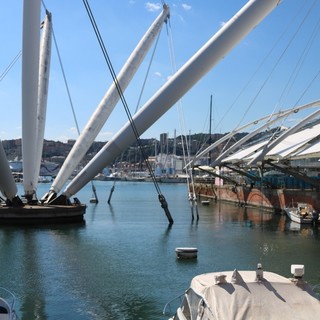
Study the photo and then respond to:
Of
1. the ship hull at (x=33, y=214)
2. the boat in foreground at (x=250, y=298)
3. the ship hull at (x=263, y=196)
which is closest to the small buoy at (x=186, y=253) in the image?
the boat in foreground at (x=250, y=298)

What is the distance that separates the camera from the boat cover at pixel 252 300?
35.1ft

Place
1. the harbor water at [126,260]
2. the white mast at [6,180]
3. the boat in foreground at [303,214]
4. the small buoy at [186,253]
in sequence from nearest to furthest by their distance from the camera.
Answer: the harbor water at [126,260]
the small buoy at [186,253]
the white mast at [6,180]
the boat in foreground at [303,214]

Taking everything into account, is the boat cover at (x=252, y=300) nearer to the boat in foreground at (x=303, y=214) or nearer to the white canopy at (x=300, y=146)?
the boat in foreground at (x=303, y=214)

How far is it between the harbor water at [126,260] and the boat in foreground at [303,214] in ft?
3.17

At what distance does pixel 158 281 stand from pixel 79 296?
4013mm

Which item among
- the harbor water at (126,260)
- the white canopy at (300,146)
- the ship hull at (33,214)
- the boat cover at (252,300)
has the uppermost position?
the white canopy at (300,146)

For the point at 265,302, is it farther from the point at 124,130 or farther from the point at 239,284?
the point at 124,130

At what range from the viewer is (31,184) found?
4450cm

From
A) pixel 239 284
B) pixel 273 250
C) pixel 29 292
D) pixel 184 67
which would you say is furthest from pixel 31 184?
pixel 239 284

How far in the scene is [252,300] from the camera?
436 inches

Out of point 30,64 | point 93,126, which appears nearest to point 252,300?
point 30,64

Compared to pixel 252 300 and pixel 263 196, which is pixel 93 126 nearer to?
pixel 263 196

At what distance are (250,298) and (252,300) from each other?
0.22 feet

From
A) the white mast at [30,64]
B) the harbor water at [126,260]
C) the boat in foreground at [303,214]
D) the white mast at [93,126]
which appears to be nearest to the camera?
the harbor water at [126,260]
